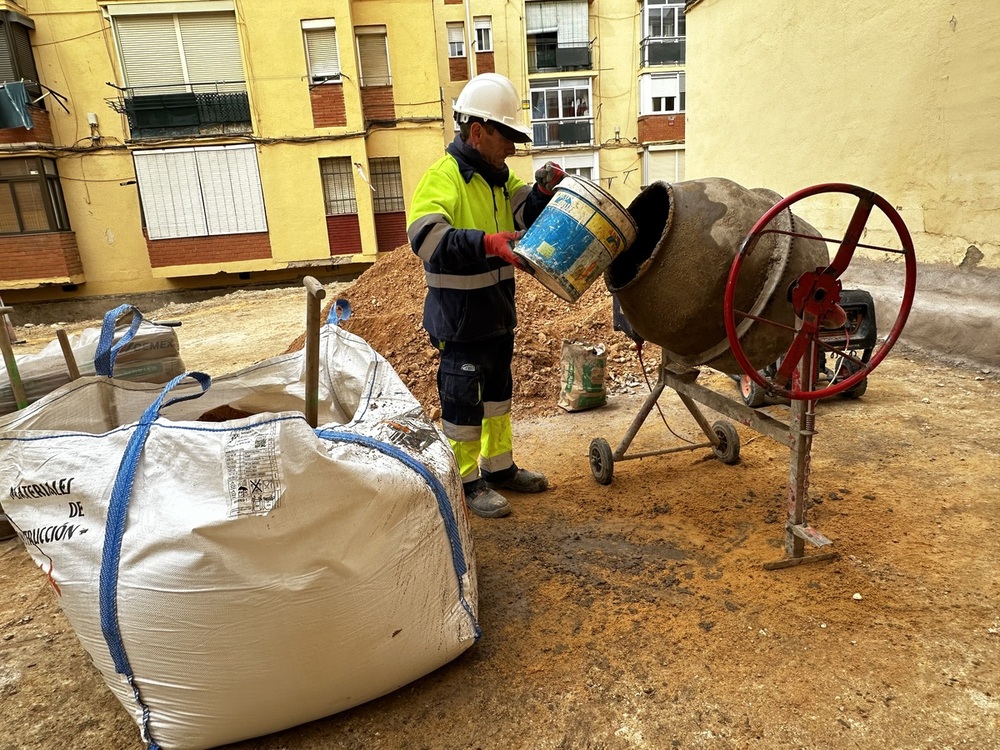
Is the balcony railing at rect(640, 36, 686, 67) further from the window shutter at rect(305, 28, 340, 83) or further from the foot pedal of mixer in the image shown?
the foot pedal of mixer

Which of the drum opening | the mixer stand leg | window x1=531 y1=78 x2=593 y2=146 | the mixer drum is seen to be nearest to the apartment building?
window x1=531 y1=78 x2=593 y2=146

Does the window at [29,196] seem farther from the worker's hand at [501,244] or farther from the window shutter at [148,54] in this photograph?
the worker's hand at [501,244]

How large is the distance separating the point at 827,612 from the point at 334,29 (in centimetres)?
1598

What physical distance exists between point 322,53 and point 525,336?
1217 cm

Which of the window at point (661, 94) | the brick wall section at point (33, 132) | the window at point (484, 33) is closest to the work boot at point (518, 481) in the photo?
the brick wall section at point (33, 132)

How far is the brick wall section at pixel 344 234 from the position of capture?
51.1 feet

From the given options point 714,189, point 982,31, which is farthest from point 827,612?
point 982,31

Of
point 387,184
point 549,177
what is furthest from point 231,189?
point 549,177

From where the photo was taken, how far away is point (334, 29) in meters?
14.5

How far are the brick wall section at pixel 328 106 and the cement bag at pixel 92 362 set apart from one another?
1262 cm

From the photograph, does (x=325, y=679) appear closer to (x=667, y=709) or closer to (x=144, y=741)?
(x=144, y=741)

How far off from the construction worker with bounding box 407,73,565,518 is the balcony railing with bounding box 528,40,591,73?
65.9 ft

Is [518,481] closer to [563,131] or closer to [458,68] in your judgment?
[563,131]

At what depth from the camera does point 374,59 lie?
1584 centimetres
